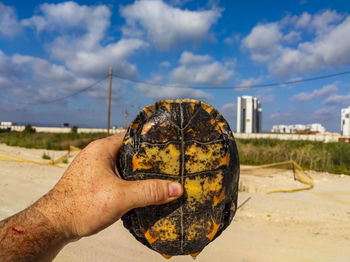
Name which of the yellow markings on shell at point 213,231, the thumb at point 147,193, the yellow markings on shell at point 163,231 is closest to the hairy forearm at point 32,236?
the thumb at point 147,193

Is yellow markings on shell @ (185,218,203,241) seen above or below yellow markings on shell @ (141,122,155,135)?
below

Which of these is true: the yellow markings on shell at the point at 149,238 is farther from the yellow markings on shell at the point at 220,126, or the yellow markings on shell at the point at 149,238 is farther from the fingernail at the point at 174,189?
the yellow markings on shell at the point at 220,126

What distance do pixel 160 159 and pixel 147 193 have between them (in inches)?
9.2

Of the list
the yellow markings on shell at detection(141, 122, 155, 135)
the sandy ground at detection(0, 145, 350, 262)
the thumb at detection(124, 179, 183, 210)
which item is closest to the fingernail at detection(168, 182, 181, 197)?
the thumb at detection(124, 179, 183, 210)

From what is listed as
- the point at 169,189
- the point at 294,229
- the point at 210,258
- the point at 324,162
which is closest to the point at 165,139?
the point at 169,189

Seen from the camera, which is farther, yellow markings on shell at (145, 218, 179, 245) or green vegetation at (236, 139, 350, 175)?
green vegetation at (236, 139, 350, 175)

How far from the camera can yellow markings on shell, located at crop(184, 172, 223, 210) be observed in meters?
1.59

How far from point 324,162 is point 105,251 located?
413 inches

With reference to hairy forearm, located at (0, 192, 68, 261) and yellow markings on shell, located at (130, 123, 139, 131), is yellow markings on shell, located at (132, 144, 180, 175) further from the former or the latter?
hairy forearm, located at (0, 192, 68, 261)

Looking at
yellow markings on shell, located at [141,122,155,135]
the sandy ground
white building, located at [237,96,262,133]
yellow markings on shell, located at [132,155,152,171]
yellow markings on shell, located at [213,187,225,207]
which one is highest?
white building, located at [237,96,262,133]

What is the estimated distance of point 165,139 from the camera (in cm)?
161

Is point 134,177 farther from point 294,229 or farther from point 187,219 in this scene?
point 294,229

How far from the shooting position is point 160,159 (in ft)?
5.23

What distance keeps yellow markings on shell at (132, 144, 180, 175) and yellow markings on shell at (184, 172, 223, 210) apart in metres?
0.12
